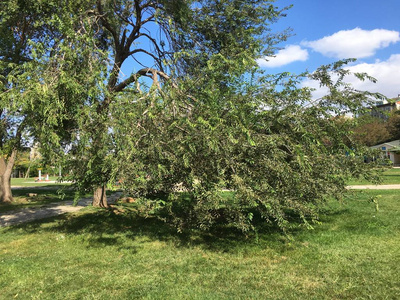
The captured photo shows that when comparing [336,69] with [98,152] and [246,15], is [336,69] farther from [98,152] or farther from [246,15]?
[98,152]

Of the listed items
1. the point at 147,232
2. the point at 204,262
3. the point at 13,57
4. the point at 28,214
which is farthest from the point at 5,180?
the point at 204,262

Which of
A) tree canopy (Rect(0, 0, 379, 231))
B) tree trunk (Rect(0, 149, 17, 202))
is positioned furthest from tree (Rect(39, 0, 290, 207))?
tree trunk (Rect(0, 149, 17, 202))

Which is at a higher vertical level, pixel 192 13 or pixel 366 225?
pixel 192 13

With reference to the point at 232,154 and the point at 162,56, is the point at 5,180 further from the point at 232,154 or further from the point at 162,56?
the point at 232,154

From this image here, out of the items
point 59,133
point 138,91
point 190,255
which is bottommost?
point 190,255

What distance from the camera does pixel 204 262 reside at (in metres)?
5.12

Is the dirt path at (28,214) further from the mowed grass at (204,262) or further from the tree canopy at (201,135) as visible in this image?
the tree canopy at (201,135)

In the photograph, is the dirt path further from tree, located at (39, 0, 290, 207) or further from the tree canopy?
the tree canopy

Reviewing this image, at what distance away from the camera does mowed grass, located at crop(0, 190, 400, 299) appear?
401 cm

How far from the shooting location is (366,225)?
269 inches

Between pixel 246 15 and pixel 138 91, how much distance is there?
15.0 feet

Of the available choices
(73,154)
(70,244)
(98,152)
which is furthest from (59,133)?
(70,244)

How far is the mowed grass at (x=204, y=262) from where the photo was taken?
4008 millimetres

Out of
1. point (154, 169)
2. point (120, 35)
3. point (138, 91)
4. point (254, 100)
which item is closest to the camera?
point (154, 169)
